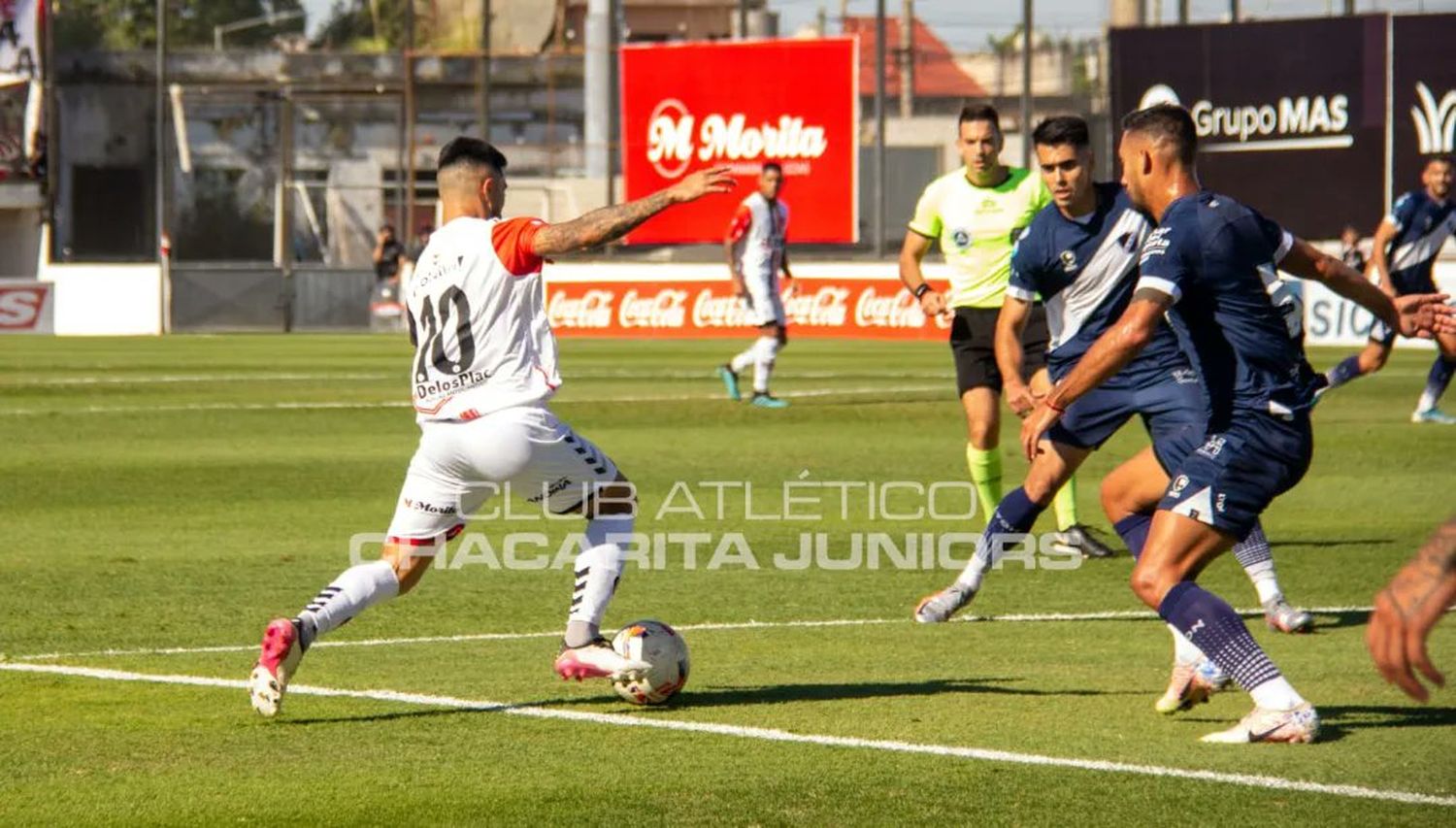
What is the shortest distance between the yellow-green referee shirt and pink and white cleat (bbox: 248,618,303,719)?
5890mm

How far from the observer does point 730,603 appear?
10273 mm

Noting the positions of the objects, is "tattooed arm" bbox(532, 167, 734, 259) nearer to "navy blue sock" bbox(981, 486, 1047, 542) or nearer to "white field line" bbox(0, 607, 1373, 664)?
"white field line" bbox(0, 607, 1373, 664)

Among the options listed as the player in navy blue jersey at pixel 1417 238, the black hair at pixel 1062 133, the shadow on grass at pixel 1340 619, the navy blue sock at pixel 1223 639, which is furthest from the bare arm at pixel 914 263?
the player in navy blue jersey at pixel 1417 238

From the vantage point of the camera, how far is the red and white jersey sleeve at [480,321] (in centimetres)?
735

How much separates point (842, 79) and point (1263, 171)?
8.55 metres

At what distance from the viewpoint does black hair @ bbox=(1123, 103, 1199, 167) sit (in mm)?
7078

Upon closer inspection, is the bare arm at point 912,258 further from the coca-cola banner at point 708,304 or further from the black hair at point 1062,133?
the coca-cola banner at point 708,304

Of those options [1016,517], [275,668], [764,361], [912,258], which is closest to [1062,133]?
[1016,517]

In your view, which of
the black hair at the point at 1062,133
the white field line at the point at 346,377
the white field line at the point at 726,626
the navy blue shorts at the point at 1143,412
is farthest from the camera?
the white field line at the point at 346,377

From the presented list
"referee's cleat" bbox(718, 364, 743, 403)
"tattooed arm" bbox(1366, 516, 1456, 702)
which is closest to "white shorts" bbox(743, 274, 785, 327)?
"referee's cleat" bbox(718, 364, 743, 403)

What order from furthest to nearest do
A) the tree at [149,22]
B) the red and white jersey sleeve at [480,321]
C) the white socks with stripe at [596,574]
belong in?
the tree at [149,22], the white socks with stripe at [596,574], the red and white jersey sleeve at [480,321]

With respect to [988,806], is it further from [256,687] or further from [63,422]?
[63,422]

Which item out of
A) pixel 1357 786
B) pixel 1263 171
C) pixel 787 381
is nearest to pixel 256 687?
pixel 1357 786

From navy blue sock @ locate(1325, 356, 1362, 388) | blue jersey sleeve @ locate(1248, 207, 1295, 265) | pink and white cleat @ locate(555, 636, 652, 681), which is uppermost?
blue jersey sleeve @ locate(1248, 207, 1295, 265)
